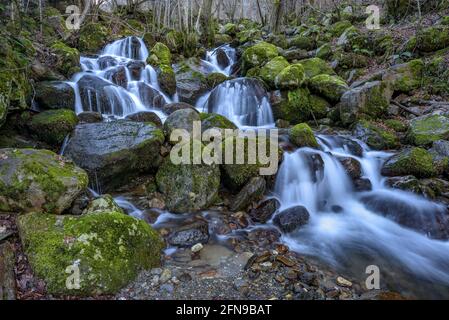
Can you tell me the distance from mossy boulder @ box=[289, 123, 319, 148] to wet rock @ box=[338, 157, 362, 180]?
741 millimetres

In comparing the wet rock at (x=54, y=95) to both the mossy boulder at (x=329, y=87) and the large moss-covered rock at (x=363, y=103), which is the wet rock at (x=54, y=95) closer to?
the mossy boulder at (x=329, y=87)

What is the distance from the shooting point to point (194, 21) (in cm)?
1575

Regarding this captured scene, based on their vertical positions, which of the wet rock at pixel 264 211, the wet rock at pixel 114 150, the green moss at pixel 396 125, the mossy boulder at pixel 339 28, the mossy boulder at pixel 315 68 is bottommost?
the wet rock at pixel 264 211

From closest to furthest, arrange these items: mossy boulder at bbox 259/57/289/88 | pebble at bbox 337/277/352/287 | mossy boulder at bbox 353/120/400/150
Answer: pebble at bbox 337/277/352/287
mossy boulder at bbox 353/120/400/150
mossy boulder at bbox 259/57/289/88

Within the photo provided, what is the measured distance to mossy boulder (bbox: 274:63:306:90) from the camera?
381 inches

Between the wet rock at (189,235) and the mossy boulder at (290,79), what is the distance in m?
6.17

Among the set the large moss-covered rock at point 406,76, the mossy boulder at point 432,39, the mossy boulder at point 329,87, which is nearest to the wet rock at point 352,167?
the mossy boulder at point 329,87

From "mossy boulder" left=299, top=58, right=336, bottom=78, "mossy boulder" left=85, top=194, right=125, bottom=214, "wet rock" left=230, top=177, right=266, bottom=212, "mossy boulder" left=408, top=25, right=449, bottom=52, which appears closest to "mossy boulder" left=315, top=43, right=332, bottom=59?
"mossy boulder" left=299, top=58, right=336, bottom=78

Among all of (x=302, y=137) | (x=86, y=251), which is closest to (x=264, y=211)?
(x=302, y=137)

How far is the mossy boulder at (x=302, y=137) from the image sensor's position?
7.28 meters

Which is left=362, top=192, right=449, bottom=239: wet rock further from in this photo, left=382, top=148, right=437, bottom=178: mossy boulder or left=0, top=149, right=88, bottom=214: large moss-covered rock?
left=0, top=149, right=88, bottom=214: large moss-covered rock

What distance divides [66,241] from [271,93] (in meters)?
7.86
